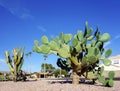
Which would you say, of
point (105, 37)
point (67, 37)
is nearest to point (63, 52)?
point (67, 37)

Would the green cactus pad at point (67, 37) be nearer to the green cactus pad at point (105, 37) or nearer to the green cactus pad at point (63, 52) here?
the green cactus pad at point (63, 52)

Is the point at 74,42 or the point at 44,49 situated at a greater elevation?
the point at 74,42

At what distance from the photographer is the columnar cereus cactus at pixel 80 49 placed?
1538cm

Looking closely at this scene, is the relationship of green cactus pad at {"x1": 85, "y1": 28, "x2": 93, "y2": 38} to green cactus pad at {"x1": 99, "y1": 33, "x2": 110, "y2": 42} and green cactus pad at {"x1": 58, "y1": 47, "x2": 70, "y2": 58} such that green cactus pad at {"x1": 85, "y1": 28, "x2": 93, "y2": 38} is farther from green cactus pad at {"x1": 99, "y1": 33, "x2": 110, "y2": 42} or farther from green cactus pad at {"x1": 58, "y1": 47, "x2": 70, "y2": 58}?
green cactus pad at {"x1": 58, "y1": 47, "x2": 70, "y2": 58}

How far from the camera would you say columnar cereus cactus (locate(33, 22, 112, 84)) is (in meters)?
15.4

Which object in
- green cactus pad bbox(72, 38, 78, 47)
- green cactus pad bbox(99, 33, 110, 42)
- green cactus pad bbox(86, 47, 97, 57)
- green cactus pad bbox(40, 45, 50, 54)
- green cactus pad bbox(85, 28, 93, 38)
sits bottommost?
green cactus pad bbox(86, 47, 97, 57)

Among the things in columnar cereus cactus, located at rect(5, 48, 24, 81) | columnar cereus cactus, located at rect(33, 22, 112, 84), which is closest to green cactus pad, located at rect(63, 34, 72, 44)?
columnar cereus cactus, located at rect(33, 22, 112, 84)

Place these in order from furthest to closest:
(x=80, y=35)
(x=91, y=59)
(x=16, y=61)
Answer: (x=16, y=61) < (x=80, y=35) < (x=91, y=59)

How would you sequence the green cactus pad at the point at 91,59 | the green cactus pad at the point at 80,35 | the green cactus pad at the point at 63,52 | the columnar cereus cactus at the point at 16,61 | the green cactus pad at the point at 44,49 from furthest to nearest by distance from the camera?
the columnar cereus cactus at the point at 16,61 → the green cactus pad at the point at 44,49 → the green cactus pad at the point at 80,35 → the green cactus pad at the point at 63,52 → the green cactus pad at the point at 91,59

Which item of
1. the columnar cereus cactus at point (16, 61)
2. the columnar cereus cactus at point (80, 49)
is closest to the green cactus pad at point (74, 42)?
the columnar cereus cactus at point (80, 49)

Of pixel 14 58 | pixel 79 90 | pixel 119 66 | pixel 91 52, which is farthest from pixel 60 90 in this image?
pixel 119 66

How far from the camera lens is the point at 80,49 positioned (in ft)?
51.2

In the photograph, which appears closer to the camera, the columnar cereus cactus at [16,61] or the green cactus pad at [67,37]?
the green cactus pad at [67,37]

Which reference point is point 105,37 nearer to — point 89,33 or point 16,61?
point 89,33
